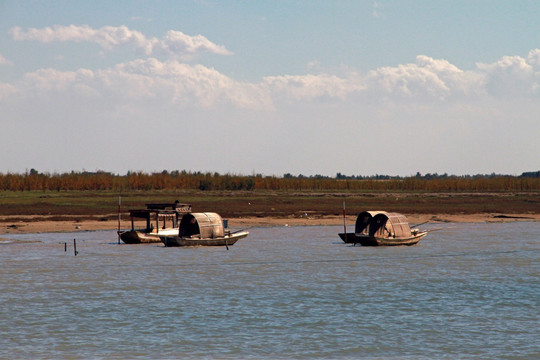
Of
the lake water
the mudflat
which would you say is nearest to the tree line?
the mudflat

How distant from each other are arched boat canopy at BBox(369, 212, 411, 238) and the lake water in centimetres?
169

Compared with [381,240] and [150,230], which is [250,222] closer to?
[150,230]

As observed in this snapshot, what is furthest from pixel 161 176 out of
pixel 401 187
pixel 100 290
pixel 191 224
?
pixel 100 290

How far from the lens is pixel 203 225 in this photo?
1785 inches

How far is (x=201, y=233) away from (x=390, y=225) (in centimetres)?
1253

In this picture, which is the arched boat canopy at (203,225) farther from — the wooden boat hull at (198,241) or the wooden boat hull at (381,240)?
the wooden boat hull at (381,240)

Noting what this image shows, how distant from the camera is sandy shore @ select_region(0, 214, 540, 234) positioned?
55.4m

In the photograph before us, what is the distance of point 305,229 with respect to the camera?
60750mm

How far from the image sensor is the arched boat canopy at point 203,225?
45.3 meters

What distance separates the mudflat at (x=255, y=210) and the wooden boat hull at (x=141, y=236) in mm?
9989

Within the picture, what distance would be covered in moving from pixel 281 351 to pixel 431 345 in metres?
4.09

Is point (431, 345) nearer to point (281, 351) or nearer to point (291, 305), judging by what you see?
point (281, 351)

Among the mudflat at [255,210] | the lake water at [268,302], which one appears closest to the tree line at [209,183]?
the mudflat at [255,210]

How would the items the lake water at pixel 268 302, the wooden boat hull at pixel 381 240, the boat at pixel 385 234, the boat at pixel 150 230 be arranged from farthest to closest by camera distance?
the boat at pixel 150 230 < the boat at pixel 385 234 < the wooden boat hull at pixel 381 240 < the lake water at pixel 268 302
